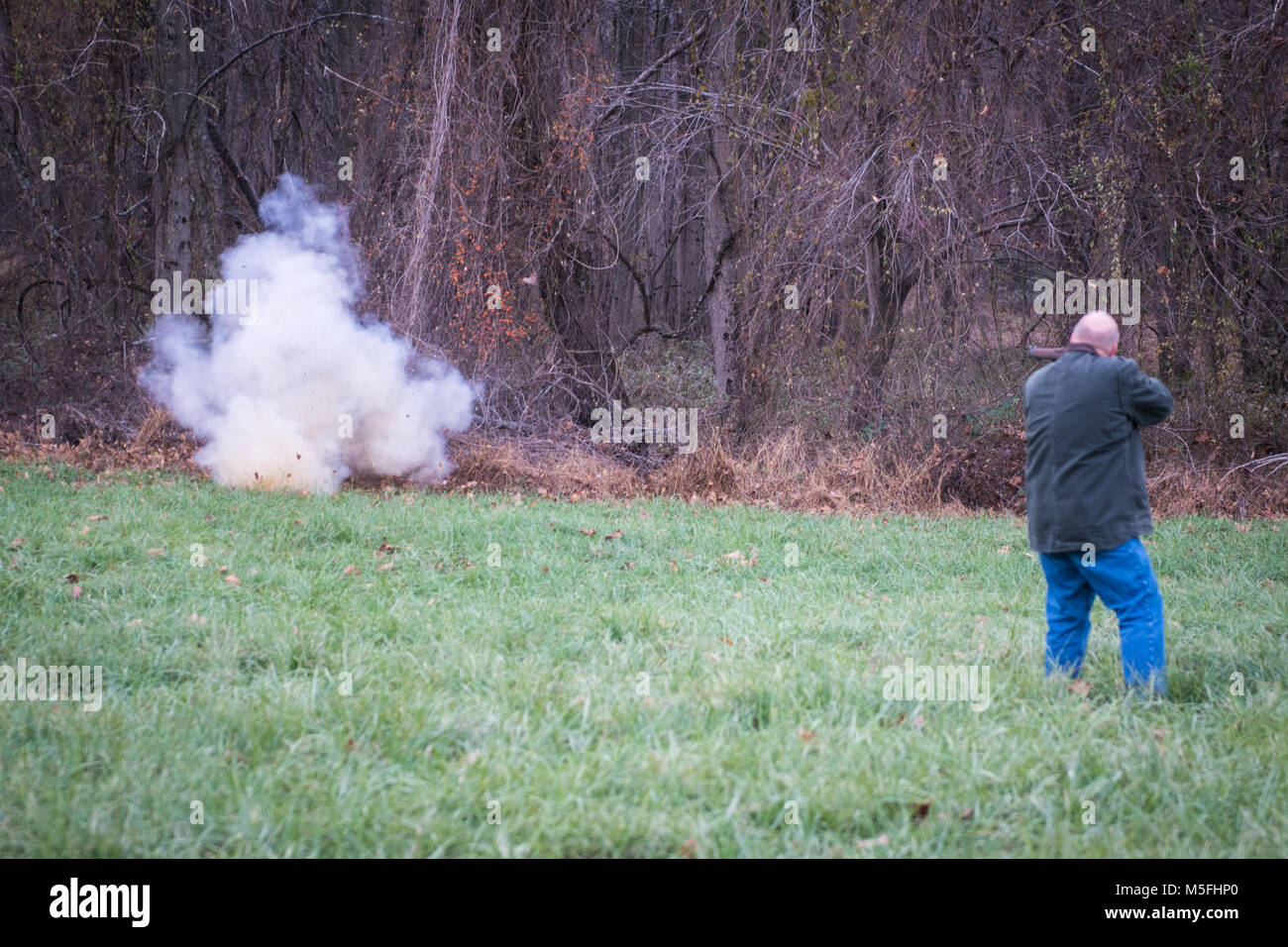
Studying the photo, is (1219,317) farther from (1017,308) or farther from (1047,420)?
(1047,420)

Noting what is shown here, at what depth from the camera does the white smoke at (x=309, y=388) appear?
36.6 ft

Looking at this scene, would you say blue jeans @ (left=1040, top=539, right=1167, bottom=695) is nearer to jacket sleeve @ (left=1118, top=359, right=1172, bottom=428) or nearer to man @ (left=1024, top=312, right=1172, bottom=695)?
man @ (left=1024, top=312, right=1172, bottom=695)

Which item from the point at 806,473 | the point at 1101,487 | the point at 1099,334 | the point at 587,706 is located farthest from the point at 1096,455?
the point at 806,473

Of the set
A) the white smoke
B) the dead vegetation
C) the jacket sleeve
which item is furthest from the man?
the white smoke

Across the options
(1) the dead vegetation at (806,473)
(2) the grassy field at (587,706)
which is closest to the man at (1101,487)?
(2) the grassy field at (587,706)

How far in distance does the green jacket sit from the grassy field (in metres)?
0.86

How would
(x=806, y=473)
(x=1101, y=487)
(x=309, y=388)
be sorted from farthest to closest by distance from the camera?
(x=806, y=473) → (x=309, y=388) → (x=1101, y=487)

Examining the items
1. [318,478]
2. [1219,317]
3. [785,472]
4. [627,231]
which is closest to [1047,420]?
[785,472]

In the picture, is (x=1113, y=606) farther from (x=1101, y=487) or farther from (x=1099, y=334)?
(x=1099, y=334)

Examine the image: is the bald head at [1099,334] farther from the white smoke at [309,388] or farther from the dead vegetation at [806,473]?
the white smoke at [309,388]

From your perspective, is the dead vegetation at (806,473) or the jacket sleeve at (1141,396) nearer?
the jacket sleeve at (1141,396)

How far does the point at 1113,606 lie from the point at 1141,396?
3.53ft

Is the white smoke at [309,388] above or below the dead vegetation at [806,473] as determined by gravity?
above

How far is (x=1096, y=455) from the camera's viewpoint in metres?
4.94
